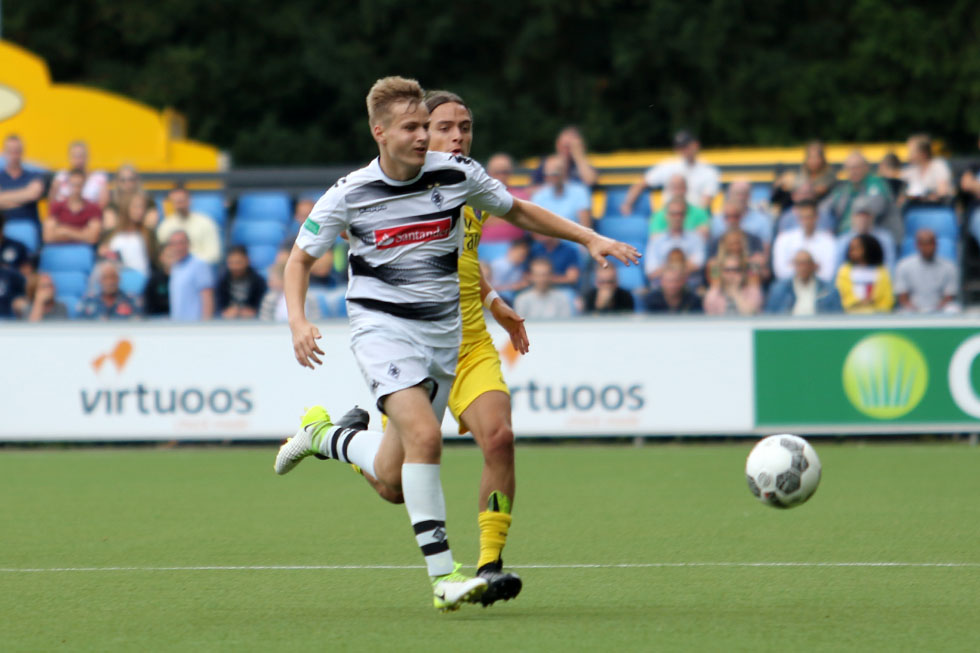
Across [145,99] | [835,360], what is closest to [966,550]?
[835,360]

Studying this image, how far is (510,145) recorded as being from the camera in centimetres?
3109

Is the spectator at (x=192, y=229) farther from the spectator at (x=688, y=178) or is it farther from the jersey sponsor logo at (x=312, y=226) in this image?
the jersey sponsor logo at (x=312, y=226)

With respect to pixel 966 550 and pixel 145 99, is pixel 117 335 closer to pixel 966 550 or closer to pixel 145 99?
pixel 966 550

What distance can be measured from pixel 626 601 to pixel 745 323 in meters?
7.64

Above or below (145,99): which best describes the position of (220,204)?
below

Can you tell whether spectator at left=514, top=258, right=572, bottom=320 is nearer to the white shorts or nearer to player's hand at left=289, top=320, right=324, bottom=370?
the white shorts

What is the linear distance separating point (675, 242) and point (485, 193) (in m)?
9.08

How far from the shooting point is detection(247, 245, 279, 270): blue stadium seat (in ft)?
56.7

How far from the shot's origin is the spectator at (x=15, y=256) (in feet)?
53.5

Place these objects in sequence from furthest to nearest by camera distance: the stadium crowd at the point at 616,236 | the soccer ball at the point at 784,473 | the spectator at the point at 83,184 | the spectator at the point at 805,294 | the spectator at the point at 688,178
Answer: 1. the spectator at the point at 83,184
2. the spectator at the point at 688,178
3. the stadium crowd at the point at 616,236
4. the spectator at the point at 805,294
5. the soccer ball at the point at 784,473

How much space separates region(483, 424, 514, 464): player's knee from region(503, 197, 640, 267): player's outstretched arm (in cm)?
87

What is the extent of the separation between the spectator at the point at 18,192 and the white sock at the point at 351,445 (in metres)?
10.2

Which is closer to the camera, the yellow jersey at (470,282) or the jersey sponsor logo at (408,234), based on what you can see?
the jersey sponsor logo at (408,234)

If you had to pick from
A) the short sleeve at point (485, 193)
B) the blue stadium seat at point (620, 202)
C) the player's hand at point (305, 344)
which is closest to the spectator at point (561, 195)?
the blue stadium seat at point (620, 202)
